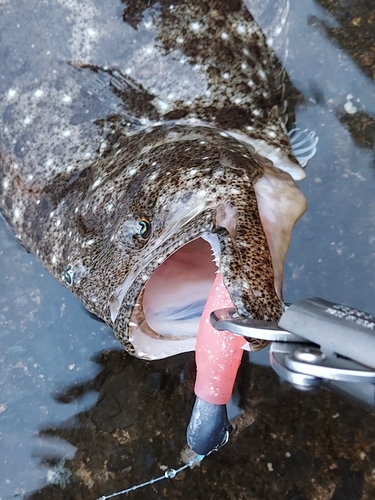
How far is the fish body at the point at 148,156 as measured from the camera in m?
2.51

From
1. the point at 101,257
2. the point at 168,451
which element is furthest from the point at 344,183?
the point at 168,451

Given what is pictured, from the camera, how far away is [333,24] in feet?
12.3

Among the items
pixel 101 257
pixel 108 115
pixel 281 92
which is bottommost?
pixel 101 257

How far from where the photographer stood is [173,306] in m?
2.69

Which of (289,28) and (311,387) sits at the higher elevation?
(289,28)

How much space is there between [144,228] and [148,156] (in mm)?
475

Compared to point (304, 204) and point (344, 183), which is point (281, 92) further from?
point (304, 204)

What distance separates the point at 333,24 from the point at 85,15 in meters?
1.69

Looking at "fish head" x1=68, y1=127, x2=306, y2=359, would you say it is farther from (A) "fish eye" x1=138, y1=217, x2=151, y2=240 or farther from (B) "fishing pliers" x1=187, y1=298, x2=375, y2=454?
(B) "fishing pliers" x1=187, y1=298, x2=375, y2=454

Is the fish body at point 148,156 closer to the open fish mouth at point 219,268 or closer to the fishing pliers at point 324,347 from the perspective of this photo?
the open fish mouth at point 219,268

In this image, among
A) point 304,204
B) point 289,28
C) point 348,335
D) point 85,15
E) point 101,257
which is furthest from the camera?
point 289,28

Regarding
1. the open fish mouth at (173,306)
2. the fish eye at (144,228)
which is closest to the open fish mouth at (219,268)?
the open fish mouth at (173,306)

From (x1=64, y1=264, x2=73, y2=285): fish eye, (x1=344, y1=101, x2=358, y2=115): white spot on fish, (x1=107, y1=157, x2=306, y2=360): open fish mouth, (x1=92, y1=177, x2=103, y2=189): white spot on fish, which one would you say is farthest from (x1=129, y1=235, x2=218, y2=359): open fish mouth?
(x1=344, y1=101, x2=358, y2=115): white spot on fish

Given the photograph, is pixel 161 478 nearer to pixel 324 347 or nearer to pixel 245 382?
pixel 245 382
